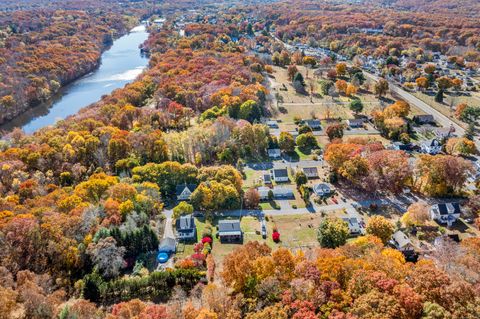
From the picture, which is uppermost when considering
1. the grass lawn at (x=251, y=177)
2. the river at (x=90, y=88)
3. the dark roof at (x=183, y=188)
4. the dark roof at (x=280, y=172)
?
the river at (x=90, y=88)

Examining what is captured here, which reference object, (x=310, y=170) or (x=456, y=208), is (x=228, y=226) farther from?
(x=456, y=208)

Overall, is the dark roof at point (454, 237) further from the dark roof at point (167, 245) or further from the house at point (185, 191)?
the house at point (185, 191)

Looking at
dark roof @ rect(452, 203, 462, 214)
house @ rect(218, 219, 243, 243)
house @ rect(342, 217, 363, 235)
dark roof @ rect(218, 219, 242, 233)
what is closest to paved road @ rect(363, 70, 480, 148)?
dark roof @ rect(452, 203, 462, 214)

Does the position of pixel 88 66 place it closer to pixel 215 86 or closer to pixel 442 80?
pixel 215 86

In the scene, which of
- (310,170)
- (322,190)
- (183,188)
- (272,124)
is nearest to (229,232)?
(183,188)

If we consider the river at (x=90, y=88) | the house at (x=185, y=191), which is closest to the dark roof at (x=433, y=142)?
the house at (x=185, y=191)

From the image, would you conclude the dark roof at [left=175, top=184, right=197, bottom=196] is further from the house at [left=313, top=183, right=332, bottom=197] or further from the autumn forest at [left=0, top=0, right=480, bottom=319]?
the house at [left=313, top=183, right=332, bottom=197]
